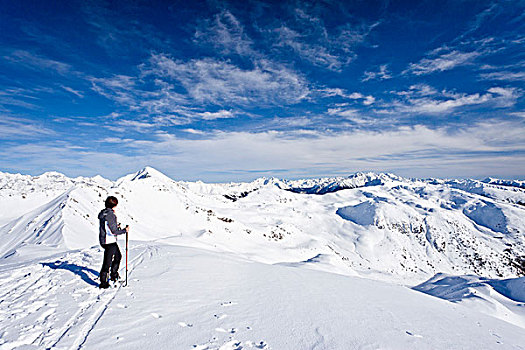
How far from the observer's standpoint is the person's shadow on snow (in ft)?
28.3

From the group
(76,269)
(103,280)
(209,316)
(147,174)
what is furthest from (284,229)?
(147,174)

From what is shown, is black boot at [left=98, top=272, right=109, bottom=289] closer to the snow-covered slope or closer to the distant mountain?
the snow-covered slope

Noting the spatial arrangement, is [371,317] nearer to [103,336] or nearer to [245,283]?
[245,283]

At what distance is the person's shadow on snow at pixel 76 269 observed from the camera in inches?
340

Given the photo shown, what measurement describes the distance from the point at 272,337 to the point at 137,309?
3.44m

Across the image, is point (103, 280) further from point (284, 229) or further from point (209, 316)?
point (284, 229)

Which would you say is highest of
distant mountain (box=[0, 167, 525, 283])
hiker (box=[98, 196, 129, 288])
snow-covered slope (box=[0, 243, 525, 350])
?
hiker (box=[98, 196, 129, 288])

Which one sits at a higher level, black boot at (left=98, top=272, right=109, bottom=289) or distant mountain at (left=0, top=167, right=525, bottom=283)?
black boot at (left=98, top=272, right=109, bottom=289)

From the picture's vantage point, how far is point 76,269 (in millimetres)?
9750

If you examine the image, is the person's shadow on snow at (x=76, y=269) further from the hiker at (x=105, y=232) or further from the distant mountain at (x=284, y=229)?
the distant mountain at (x=284, y=229)

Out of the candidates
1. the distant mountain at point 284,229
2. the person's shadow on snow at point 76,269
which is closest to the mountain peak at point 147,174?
the distant mountain at point 284,229

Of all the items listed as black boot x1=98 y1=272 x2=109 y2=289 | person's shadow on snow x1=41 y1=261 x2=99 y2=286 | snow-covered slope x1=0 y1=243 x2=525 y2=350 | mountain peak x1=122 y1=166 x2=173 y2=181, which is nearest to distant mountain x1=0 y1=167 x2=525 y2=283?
mountain peak x1=122 y1=166 x2=173 y2=181

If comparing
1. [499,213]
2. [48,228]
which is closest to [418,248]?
[499,213]

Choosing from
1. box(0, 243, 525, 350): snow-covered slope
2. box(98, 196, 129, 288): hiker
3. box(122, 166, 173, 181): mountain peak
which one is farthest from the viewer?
box(122, 166, 173, 181): mountain peak
